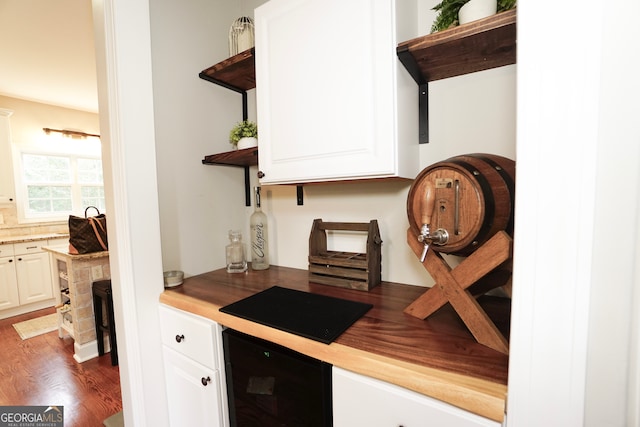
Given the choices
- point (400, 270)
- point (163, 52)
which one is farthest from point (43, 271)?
point (400, 270)

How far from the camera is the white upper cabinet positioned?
2.84ft

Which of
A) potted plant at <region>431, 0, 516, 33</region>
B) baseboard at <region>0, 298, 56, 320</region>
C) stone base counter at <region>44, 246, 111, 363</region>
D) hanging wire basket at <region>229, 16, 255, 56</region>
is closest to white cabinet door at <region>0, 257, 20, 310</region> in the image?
baseboard at <region>0, 298, 56, 320</region>

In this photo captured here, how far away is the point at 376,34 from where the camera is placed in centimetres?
86

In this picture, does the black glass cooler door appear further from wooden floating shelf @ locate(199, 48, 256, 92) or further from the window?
the window

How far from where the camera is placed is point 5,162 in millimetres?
3328

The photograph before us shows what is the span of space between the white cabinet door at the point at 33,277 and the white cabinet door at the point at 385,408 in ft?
14.3

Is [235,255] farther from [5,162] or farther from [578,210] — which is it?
[5,162]

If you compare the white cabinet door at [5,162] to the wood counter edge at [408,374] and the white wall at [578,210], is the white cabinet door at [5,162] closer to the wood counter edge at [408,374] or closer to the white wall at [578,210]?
the wood counter edge at [408,374]

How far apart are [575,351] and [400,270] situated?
0.74 meters

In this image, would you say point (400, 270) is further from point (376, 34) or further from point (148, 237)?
point (148, 237)

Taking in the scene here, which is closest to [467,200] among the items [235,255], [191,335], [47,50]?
[191,335]

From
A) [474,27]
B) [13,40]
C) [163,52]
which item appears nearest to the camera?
[474,27]

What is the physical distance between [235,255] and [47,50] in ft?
9.50

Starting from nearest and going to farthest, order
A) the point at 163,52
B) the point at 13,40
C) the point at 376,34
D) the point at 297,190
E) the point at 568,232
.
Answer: the point at 568,232, the point at 376,34, the point at 163,52, the point at 297,190, the point at 13,40
